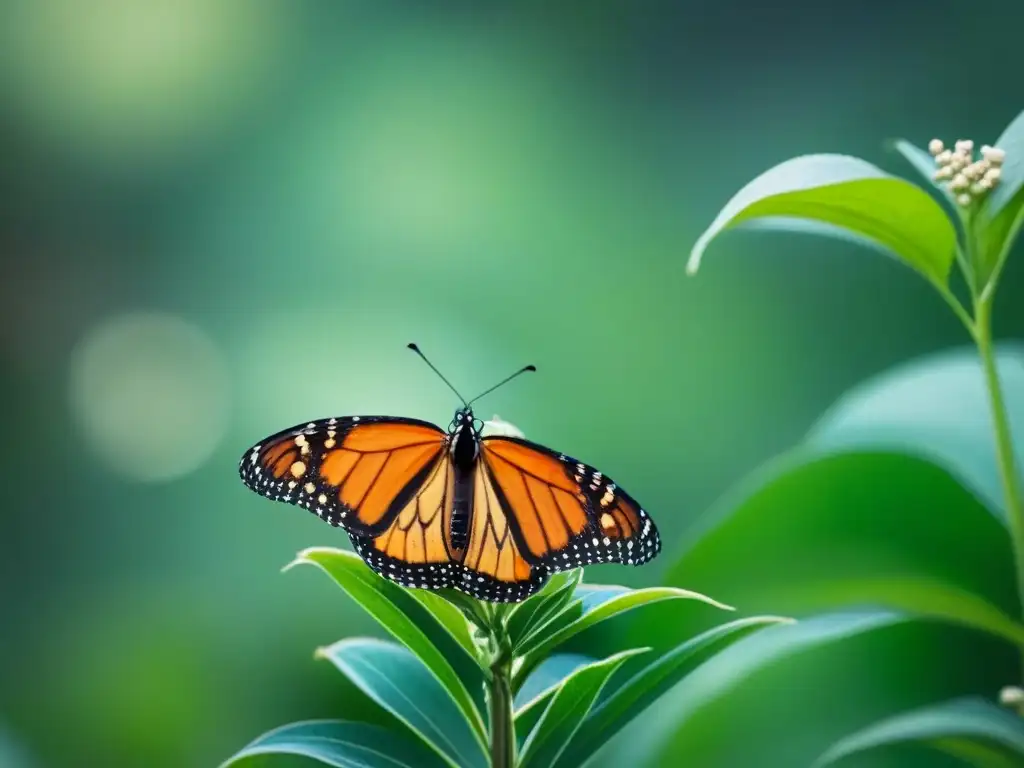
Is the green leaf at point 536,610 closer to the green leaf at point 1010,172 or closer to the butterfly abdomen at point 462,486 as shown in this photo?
the butterfly abdomen at point 462,486

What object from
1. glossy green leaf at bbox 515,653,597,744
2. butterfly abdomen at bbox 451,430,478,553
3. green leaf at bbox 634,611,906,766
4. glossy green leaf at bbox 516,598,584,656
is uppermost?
butterfly abdomen at bbox 451,430,478,553

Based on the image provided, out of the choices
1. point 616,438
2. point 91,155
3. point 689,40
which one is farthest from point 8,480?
point 689,40

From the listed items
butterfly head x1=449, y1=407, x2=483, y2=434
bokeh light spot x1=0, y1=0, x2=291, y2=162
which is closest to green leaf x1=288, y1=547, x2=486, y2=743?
butterfly head x1=449, y1=407, x2=483, y2=434

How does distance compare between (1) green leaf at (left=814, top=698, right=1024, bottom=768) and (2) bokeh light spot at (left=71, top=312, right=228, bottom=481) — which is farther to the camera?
(2) bokeh light spot at (left=71, top=312, right=228, bottom=481)

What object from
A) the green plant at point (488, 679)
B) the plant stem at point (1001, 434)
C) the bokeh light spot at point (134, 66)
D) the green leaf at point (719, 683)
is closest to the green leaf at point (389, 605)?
the green plant at point (488, 679)

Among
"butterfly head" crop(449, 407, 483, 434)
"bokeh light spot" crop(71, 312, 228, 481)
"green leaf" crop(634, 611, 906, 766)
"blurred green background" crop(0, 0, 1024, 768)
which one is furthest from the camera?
"bokeh light spot" crop(71, 312, 228, 481)

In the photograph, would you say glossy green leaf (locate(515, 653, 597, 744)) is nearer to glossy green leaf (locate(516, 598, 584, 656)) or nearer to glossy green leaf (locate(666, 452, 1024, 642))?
glossy green leaf (locate(516, 598, 584, 656))

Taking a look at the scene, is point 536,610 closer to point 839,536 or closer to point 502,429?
point 502,429
